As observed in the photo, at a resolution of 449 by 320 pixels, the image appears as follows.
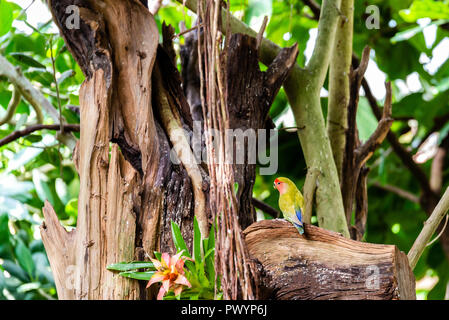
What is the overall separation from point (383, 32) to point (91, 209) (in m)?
1.53

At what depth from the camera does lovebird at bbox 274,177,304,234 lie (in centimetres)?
85

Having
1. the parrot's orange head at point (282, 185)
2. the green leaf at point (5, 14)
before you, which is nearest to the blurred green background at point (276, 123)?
the green leaf at point (5, 14)

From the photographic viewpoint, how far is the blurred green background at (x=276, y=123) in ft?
4.74

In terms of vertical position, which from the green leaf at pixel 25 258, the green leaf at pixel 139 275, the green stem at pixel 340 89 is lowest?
the green leaf at pixel 139 275

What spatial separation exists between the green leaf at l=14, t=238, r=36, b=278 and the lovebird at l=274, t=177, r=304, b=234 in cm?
94

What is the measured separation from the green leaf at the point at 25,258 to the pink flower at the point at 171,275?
2.81 feet

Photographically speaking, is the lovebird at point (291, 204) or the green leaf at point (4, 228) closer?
the lovebird at point (291, 204)

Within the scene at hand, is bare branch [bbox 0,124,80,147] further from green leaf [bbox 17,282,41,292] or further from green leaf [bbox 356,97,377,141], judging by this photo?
green leaf [bbox 356,97,377,141]

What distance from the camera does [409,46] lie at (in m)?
1.98

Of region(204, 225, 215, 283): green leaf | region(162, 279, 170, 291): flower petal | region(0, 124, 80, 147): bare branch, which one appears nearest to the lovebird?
region(204, 225, 215, 283): green leaf

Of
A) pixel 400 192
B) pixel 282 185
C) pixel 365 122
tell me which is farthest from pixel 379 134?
pixel 400 192

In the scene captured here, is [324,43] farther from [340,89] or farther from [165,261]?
[165,261]

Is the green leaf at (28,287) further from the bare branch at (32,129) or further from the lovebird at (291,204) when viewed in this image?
the lovebird at (291,204)
